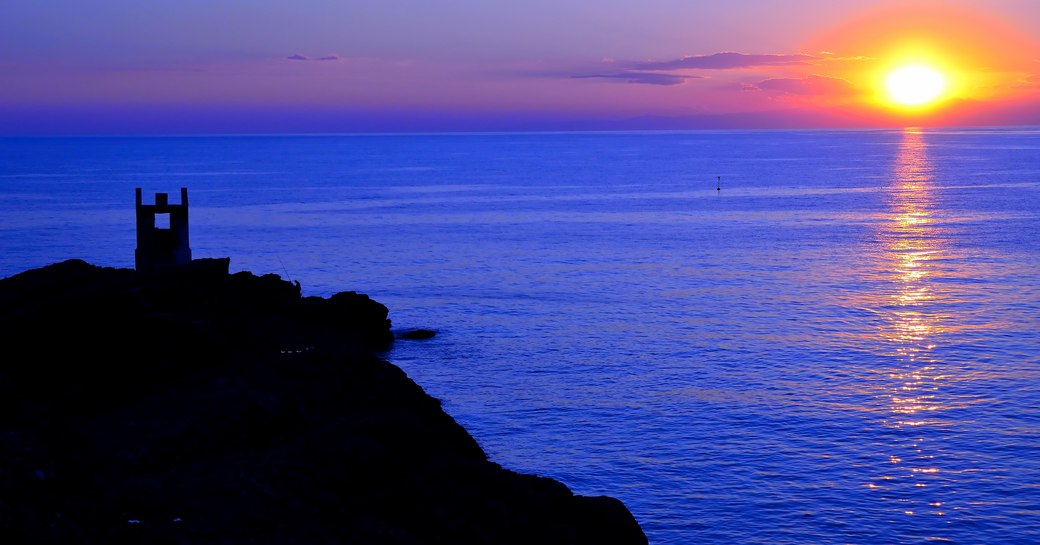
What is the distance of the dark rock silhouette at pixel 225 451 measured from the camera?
14.7m

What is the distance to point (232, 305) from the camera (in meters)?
37.9

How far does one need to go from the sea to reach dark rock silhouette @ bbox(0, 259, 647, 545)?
6278mm

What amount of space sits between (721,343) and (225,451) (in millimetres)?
28361

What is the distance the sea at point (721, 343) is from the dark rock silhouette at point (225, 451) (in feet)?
20.6

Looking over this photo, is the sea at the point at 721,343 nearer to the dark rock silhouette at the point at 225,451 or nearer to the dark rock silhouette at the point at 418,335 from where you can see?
the dark rock silhouette at the point at 418,335

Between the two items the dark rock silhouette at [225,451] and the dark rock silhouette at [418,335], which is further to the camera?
the dark rock silhouette at [418,335]

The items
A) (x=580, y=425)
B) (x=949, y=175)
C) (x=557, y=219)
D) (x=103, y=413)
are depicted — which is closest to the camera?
(x=103, y=413)

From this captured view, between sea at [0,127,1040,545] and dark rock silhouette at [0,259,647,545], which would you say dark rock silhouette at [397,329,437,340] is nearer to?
sea at [0,127,1040,545]

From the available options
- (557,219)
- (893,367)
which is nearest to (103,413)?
(893,367)

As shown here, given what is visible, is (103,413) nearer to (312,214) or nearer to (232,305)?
(232,305)

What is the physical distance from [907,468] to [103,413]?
66.7 ft

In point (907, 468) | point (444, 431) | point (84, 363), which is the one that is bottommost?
point (907, 468)

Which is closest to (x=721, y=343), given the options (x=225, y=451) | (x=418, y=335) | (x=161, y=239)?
(x=418, y=335)

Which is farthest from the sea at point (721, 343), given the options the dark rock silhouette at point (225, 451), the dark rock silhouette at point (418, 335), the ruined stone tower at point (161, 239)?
the ruined stone tower at point (161, 239)
